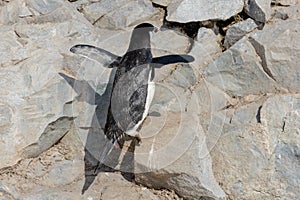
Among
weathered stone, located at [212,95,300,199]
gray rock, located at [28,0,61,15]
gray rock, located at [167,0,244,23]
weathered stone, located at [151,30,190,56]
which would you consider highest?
gray rock, located at [28,0,61,15]

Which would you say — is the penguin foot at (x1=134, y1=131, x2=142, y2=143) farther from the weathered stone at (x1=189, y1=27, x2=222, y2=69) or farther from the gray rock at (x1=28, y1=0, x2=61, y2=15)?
the gray rock at (x1=28, y1=0, x2=61, y2=15)

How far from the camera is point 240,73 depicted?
15.7ft

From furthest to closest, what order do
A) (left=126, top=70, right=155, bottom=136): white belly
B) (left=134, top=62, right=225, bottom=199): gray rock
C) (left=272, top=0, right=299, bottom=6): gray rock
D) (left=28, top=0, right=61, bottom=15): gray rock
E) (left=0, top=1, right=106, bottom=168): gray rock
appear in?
1. (left=28, top=0, right=61, bottom=15): gray rock
2. (left=272, top=0, right=299, bottom=6): gray rock
3. (left=0, top=1, right=106, bottom=168): gray rock
4. (left=126, top=70, right=155, bottom=136): white belly
5. (left=134, top=62, right=225, bottom=199): gray rock

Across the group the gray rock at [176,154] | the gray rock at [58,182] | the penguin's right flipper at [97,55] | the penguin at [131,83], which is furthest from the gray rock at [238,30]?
the gray rock at [58,182]

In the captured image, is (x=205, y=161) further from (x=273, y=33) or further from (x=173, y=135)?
(x=273, y=33)

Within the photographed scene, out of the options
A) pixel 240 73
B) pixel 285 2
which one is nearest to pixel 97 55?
pixel 240 73

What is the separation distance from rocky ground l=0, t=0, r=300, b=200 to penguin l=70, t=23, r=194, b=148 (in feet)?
0.52

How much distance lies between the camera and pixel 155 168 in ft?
13.6

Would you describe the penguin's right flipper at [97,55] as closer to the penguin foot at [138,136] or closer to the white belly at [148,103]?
the white belly at [148,103]

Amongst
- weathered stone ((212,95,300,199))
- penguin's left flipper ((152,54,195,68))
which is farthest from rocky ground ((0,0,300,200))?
penguin's left flipper ((152,54,195,68))

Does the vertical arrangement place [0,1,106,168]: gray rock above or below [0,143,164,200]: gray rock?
above

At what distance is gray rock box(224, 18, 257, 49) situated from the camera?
5.01 metres

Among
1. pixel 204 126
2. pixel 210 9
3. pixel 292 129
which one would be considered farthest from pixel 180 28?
pixel 292 129

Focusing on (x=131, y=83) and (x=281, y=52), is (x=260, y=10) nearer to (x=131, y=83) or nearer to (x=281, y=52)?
Result: (x=281, y=52)
